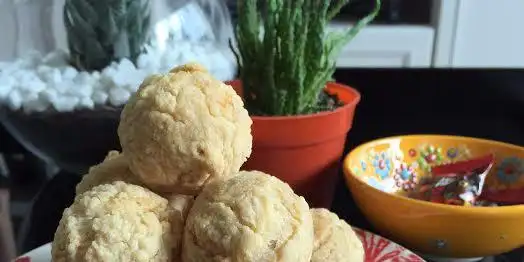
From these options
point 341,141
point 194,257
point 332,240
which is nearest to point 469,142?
point 341,141

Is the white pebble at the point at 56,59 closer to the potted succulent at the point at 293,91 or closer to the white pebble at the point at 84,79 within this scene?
the white pebble at the point at 84,79

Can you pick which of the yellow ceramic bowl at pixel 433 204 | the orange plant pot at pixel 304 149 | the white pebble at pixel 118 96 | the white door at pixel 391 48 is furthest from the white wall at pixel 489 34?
the white pebble at pixel 118 96

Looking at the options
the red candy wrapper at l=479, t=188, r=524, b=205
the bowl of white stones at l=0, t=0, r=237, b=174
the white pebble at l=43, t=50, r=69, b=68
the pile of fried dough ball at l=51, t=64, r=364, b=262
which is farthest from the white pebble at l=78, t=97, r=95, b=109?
the red candy wrapper at l=479, t=188, r=524, b=205

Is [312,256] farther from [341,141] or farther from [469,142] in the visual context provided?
[469,142]

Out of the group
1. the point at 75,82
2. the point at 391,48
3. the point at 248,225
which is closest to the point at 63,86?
the point at 75,82

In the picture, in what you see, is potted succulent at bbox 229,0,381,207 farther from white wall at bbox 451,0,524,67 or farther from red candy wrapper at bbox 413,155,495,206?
white wall at bbox 451,0,524,67

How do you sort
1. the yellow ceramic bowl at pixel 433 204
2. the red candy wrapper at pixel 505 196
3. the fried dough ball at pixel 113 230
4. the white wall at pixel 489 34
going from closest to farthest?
the fried dough ball at pixel 113 230 → the yellow ceramic bowl at pixel 433 204 → the red candy wrapper at pixel 505 196 → the white wall at pixel 489 34

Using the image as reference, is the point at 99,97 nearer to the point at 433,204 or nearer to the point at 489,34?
the point at 433,204
